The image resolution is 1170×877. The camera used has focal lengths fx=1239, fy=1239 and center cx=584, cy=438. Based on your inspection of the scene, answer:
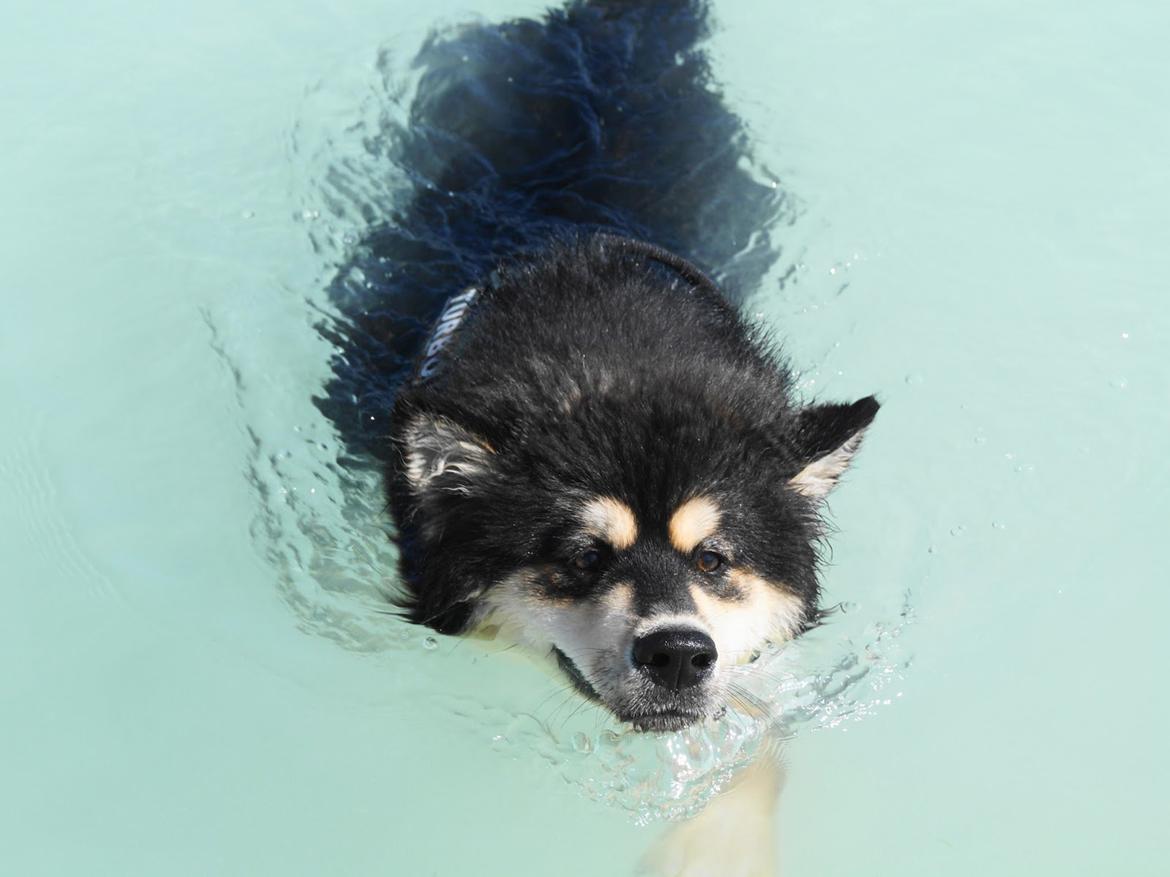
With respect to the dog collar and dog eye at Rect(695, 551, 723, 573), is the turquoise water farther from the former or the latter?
dog eye at Rect(695, 551, 723, 573)

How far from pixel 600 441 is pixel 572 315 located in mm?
608

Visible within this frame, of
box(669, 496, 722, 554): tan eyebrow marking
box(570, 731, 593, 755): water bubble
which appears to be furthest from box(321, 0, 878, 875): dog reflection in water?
box(570, 731, 593, 755): water bubble

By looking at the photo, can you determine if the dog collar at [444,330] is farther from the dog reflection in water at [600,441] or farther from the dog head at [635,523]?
the dog head at [635,523]

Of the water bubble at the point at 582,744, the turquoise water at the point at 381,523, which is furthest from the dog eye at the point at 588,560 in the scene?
the water bubble at the point at 582,744

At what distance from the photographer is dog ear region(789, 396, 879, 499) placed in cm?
331

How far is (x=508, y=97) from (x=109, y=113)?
2.24m

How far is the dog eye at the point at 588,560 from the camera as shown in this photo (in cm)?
334

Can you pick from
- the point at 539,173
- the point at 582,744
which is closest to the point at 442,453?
the point at 582,744

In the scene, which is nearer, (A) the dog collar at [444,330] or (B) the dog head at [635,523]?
(B) the dog head at [635,523]

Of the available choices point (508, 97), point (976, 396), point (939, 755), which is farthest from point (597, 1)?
point (939, 755)

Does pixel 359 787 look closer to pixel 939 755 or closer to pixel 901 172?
pixel 939 755

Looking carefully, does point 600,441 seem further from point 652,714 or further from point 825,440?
point 652,714

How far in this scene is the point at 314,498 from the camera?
15.0 ft

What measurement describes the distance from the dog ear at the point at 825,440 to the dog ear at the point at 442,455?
34.0 inches
